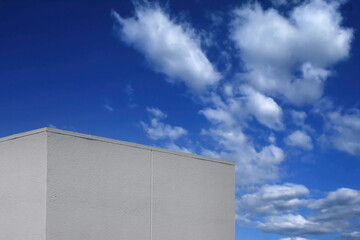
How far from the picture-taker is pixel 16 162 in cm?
702

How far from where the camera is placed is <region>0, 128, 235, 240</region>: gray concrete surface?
6.59 m

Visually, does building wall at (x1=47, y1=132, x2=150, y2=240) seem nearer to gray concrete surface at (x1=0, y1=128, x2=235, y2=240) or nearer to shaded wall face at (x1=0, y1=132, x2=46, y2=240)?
gray concrete surface at (x1=0, y1=128, x2=235, y2=240)

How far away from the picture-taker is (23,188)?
6824mm

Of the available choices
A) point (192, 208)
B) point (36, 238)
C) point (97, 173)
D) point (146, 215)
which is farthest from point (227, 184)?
point (36, 238)

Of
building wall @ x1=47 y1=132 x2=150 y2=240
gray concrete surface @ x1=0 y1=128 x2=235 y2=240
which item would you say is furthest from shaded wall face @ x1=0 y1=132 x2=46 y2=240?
building wall @ x1=47 y1=132 x2=150 y2=240

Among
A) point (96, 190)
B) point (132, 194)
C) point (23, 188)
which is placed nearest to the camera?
point (23, 188)

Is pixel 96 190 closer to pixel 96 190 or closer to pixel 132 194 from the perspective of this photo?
pixel 96 190

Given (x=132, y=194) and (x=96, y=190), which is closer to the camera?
(x=96, y=190)

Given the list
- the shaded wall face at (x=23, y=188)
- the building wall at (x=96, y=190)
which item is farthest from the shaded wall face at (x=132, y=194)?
the shaded wall face at (x=23, y=188)

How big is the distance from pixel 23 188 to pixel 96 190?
1.07 metres

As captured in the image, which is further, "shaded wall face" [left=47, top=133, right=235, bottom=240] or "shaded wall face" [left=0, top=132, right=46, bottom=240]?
"shaded wall face" [left=47, top=133, right=235, bottom=240]

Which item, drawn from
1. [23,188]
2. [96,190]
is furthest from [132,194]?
[23,188]

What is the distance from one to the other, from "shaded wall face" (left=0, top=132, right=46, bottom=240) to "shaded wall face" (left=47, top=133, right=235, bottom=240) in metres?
0.16

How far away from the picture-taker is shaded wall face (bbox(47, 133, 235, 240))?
668cm
